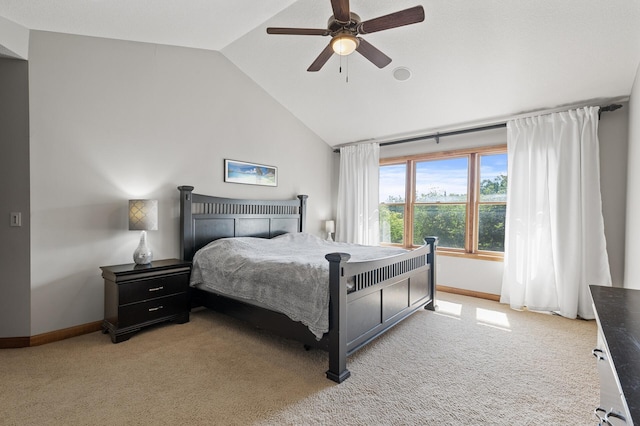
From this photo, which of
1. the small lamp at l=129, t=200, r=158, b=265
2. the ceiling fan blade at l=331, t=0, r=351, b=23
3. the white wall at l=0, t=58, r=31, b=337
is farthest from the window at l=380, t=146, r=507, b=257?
the white wall at l=0, t=58, r=31, b=337

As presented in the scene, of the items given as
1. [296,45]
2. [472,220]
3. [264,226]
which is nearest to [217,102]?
[296,45]

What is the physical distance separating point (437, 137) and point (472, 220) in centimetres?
137

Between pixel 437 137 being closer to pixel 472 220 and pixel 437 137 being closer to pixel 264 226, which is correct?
pixel 472 220

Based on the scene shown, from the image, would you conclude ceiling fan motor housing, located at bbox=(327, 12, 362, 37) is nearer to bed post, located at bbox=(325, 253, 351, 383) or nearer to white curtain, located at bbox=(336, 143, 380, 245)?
bed post, located at bbox=(325, 253, 351, 383)

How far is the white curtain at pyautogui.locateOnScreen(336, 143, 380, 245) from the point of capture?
530 centimetres

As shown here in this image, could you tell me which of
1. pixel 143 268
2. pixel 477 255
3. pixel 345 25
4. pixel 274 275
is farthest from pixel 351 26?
pixel 477 255

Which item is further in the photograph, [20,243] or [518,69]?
[518,69]

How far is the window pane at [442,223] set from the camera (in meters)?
4.69

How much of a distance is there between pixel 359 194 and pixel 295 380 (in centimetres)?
367

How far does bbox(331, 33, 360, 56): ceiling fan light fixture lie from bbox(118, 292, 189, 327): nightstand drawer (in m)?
2.85

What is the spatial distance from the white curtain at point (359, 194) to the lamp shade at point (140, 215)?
3.33 meters

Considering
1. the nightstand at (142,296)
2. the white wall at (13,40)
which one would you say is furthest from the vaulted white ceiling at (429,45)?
the nightstand at (142,296)

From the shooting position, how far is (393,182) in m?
5.40

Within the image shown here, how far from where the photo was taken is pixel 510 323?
11.1 ft
